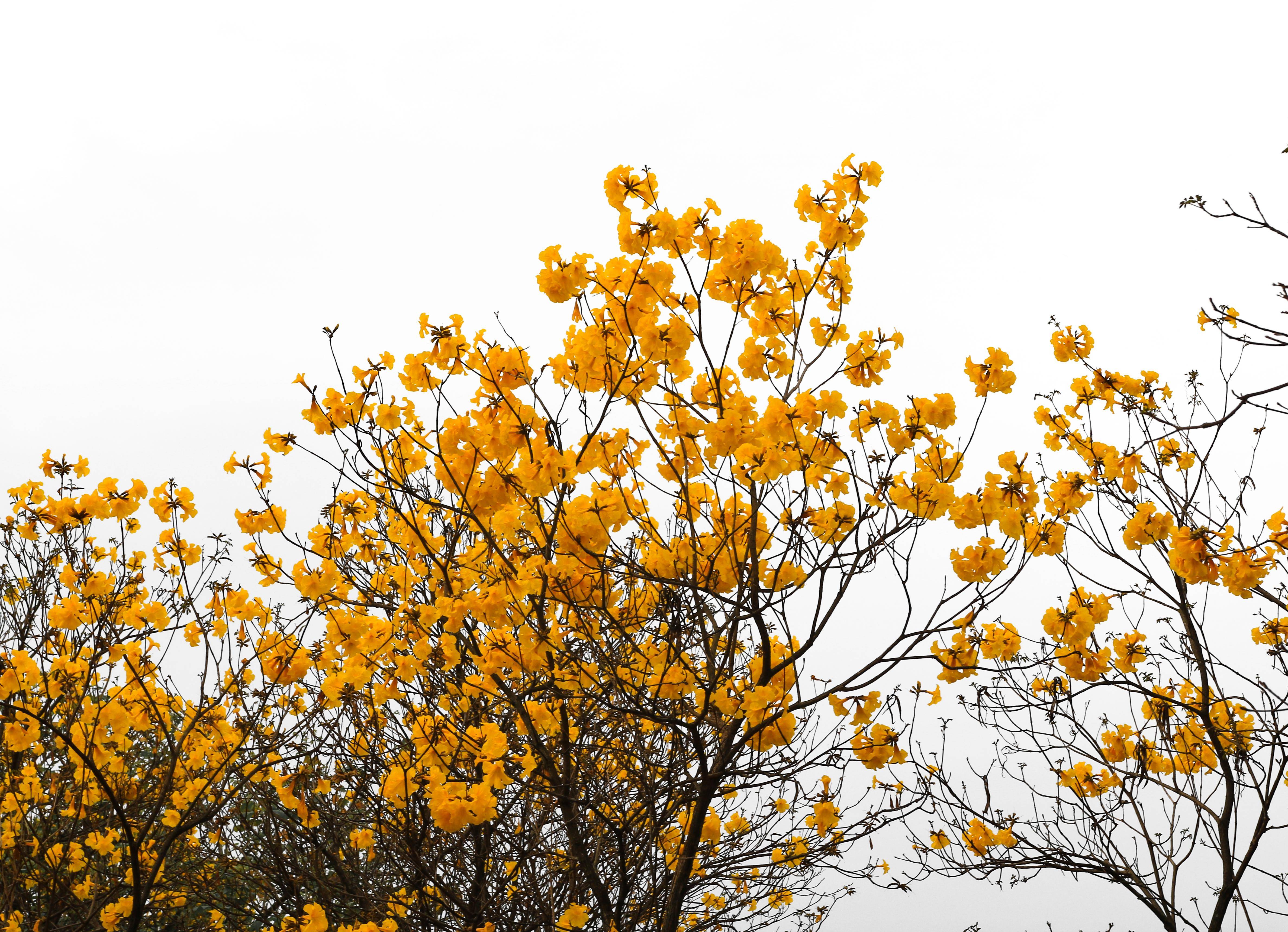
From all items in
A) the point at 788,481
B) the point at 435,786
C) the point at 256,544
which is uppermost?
the point at 256,544

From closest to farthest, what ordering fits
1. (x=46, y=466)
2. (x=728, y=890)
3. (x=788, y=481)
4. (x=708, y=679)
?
1. (x=708, y=679)
2. (x=788, y=481)
3. (x=46, y=466)
4. (x=728, y=890)

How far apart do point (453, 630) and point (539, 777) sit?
47.5 inches

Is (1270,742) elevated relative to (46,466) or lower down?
lower down

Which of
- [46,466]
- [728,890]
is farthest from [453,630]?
[728,890]

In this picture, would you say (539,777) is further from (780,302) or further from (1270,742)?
(1270,742)

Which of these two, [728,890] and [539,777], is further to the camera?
[728,890]

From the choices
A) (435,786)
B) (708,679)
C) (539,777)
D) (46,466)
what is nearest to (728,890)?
(539,777)

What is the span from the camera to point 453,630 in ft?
9.20

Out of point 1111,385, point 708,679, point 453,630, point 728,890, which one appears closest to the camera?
point 453,630

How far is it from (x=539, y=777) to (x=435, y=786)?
125 cm

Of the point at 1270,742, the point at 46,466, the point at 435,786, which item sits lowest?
the point at 435,786

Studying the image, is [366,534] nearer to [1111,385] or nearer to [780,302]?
[780,302]

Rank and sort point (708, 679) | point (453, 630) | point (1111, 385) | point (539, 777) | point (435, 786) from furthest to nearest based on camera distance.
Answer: point (1111, 385)
point (539, 777)
point (708, 679)
point (453, 630)
point (435, 786)

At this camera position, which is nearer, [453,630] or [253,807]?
[453,630]
